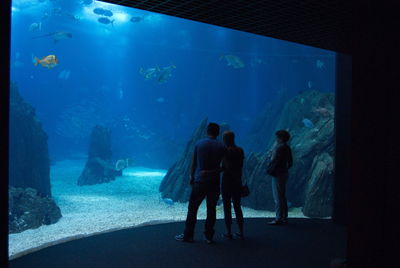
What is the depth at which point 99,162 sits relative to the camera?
20047 millimetres

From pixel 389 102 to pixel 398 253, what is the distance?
1.26 m

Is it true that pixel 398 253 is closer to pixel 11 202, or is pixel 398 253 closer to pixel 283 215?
pixel 283 215

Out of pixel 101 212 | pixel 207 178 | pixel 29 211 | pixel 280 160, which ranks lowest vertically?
pixel 101 212

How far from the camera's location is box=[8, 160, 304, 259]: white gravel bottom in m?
8.41

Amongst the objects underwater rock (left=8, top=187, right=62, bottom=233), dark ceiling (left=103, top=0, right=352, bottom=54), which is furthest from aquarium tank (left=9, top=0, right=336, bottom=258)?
dark ceiling (left=103, top=0, right=352, bottom=54)

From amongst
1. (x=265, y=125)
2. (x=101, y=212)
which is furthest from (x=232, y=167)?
(x=265, y=125)

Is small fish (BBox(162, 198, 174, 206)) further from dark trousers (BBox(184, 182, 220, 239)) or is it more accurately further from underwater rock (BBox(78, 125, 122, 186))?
underwater rock (BBox(78, 125, 122, 186))

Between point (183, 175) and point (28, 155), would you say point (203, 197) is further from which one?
point (28, 155)

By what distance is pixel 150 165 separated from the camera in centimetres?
3203

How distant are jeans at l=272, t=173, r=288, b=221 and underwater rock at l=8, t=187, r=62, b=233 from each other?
7165mm

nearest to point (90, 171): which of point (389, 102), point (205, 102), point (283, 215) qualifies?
point (283, 215)

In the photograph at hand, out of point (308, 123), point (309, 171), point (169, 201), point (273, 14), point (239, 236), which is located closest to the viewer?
point (273, 14)

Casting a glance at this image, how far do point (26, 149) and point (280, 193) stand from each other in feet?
37.6

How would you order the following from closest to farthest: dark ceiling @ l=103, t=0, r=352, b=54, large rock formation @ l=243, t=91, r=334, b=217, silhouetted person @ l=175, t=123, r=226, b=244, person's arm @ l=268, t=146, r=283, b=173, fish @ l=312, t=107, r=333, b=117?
1. dark ceiling @ l=103, t=0, r=352, b=54
2. silhouetted person @ l=175, t=123, r=226, b=244
3. person's arm @ l=268, t=146, r=283, b=173
4. large rock formation @ l=243, t=91, r=334, b=217
5. fish @ l=312, t=107, r=333, b=117
